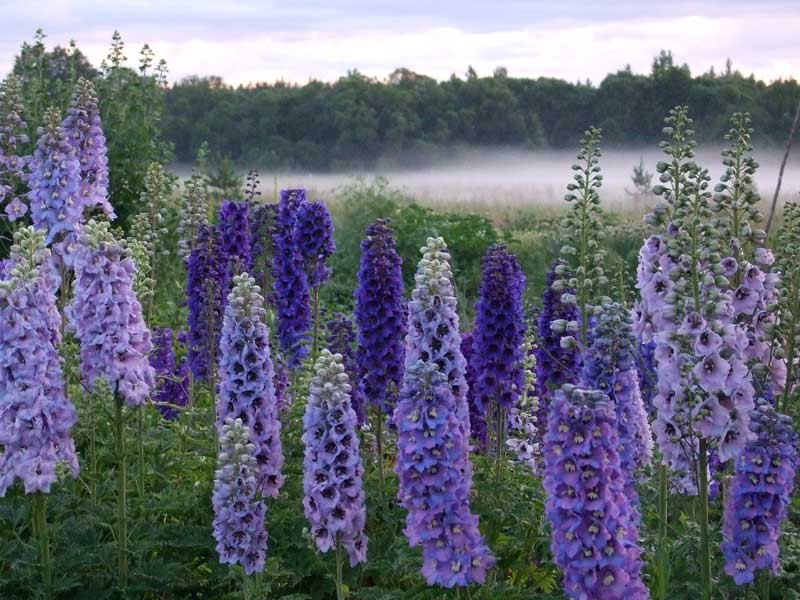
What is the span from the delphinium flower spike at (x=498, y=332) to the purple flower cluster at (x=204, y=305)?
1755 mm

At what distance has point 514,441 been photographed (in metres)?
7.63

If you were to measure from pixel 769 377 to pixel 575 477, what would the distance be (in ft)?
6.16

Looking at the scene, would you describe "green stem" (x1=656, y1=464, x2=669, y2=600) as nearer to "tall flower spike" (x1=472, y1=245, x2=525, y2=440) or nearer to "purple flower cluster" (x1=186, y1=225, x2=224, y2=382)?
"tall flower spike" (x1=472, y1=245, x2=525, y2=440)

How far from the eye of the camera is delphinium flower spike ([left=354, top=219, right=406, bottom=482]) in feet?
20.2

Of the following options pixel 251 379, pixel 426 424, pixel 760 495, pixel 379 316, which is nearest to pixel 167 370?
pixel 379 316

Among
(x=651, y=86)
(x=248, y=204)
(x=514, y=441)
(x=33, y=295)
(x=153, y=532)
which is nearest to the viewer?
(x=33, y=295)

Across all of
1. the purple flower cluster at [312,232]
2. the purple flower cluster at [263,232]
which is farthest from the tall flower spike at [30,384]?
the purple flower cluster at [263,232]

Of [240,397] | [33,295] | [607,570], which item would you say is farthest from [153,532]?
[607,570]

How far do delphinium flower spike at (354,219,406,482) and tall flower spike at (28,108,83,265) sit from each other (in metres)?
2.02

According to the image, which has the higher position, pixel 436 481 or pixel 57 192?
pixel 57 192

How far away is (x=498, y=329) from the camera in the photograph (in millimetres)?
6391

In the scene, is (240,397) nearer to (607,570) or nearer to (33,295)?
(33,295)

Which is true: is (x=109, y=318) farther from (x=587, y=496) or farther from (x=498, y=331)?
(x=587, y=496)

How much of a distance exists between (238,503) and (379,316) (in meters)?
1.75
